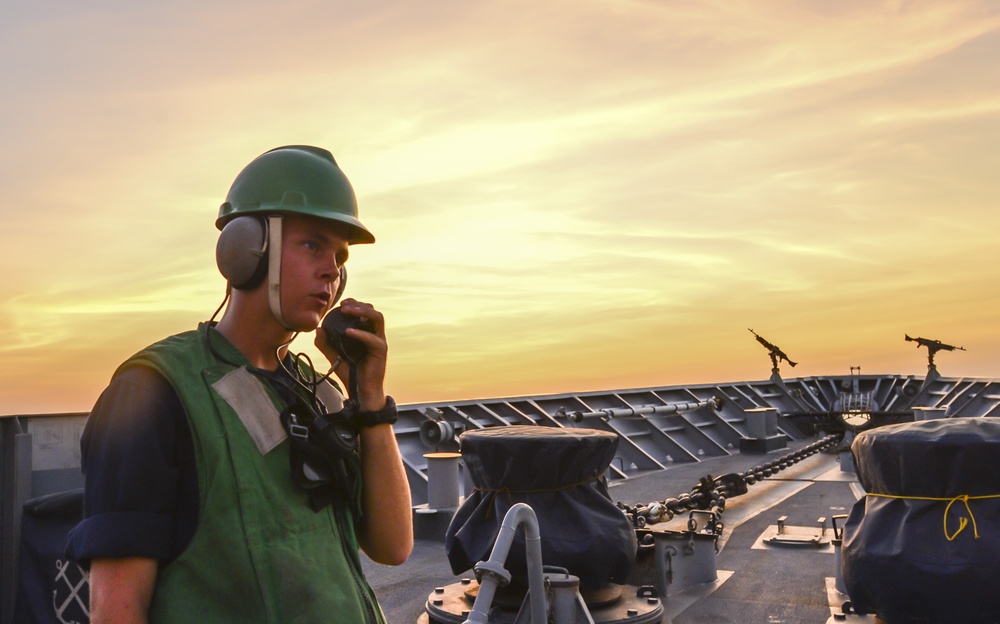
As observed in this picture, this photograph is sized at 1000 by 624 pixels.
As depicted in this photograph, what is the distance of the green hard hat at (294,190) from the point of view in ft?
6.71

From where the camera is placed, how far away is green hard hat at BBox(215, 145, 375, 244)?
80.5 inches

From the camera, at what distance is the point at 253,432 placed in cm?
192

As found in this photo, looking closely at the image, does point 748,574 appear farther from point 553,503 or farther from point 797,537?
point 553,503

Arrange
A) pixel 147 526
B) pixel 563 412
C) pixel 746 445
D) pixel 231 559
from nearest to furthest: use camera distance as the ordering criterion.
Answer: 1. pixel 147 526
2. pixel 231 559
3. pixel 563 412
4. pixel 746 445

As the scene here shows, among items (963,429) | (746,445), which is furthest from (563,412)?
(963,429)

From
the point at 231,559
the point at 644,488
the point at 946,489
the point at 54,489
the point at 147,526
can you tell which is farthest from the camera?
the point at 644,488

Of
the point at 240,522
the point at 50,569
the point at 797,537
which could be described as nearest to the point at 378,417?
the point at 240,522

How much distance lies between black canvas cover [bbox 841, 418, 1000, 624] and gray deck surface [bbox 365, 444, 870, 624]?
0.64m

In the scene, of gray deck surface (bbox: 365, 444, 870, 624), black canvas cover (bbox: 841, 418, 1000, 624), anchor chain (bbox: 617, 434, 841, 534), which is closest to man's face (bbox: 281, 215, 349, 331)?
black canvas cover (bbox: 841, 418, 1000, 624)

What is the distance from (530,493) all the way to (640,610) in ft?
3.19

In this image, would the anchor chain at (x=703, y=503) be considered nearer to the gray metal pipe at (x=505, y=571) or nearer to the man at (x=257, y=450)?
the gray metal pipe at (x=505, y=571)

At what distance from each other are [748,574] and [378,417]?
5.26 meters

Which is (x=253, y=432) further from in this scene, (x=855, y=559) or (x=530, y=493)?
(x=855, y=559)

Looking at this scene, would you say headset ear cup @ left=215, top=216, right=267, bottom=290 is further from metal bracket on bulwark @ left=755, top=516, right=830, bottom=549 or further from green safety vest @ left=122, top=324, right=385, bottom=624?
metal bracket on bulwark @ left=755, top=516, right=830, bottom=549
